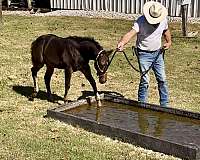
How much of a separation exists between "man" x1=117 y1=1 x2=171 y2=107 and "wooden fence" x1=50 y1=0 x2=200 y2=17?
12.2 meters

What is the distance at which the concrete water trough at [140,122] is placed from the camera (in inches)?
254

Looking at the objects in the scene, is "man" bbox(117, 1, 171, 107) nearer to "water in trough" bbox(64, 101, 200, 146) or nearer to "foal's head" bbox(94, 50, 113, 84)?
"foal's head" bbox(94, 50, 113, 84)

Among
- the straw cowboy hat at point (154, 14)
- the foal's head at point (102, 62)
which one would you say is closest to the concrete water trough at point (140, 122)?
the foal's head at point (102, 62)

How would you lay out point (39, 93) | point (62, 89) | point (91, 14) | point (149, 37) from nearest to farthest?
point (149, 37), point (39, 93), point (62, 89), point (91, 14)

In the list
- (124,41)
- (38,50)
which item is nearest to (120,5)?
(38,50)

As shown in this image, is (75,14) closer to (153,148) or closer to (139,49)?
(139,49)

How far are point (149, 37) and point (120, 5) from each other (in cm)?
Answer: 1439

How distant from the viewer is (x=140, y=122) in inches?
304

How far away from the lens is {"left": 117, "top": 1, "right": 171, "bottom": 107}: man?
7930mm

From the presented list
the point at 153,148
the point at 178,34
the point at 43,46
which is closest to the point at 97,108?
the point at 43,46

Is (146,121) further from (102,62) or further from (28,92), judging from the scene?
(28,92)

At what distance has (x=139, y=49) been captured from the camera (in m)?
8.30

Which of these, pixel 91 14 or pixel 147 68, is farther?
pixel 91 14

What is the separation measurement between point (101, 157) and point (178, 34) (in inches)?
463
